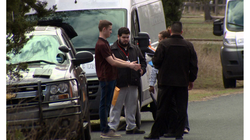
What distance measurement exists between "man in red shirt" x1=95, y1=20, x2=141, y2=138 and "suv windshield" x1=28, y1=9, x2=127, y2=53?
68.8 inches

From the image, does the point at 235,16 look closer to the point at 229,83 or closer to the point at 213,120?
the point at 229,83

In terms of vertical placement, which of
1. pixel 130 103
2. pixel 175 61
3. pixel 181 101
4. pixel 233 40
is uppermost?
pixel 233 40

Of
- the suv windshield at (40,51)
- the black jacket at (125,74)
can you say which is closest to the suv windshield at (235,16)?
the black jacket at (125,74)

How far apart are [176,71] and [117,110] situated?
1.43 m

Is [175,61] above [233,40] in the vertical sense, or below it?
below

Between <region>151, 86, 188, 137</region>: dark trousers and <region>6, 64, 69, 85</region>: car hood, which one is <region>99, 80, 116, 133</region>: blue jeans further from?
<region>6, 64, 69, 85</region>: car hood

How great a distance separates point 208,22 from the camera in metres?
58.6

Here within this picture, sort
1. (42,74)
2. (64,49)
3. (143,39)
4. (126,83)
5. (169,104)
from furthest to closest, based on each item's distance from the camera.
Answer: (143,39)
(126,83)
(169,104)
(64,49)
(42,74)

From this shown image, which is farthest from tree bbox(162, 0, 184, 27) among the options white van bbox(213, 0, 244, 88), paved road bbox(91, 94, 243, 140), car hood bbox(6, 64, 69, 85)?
car hood bbox(6, 64, 69, 85)

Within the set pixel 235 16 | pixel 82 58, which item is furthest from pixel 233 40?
pixel 82 58

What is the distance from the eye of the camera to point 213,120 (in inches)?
425

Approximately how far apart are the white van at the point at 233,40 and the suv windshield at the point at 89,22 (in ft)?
22.3

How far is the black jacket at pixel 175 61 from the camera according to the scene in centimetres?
773

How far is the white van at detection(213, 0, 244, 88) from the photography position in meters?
16.1
